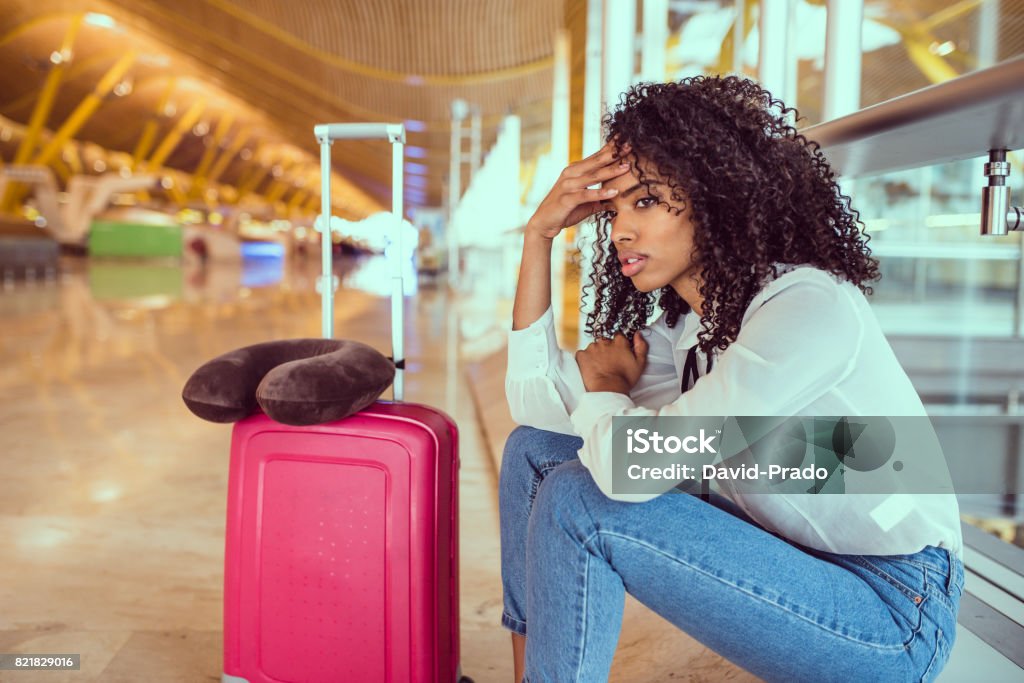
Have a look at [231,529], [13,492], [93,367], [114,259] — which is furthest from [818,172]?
[114,259]

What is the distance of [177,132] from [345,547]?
158 feet

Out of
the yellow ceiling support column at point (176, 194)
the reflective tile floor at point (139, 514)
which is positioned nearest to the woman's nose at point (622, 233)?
the reflective tile floor at point (139, 514)

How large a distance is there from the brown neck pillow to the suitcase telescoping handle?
0.33 feet

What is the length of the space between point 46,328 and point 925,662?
7820mm

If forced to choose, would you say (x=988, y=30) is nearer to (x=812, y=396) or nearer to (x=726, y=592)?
(x=812, y=396)

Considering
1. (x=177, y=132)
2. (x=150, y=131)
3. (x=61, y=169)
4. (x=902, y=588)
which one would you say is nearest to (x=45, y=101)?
(x=61, y=169)

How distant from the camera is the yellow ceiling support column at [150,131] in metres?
40.3

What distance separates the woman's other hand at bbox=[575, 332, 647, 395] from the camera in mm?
1346

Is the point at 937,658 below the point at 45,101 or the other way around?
below

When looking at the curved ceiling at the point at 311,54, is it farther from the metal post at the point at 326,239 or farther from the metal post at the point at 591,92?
the metal post at the point at 326,239

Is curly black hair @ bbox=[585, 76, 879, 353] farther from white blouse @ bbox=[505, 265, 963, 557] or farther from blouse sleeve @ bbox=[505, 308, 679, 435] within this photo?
blouse sleeve @ bbox=[505, 308, 679, 435]

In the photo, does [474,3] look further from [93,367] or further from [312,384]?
[312,384]

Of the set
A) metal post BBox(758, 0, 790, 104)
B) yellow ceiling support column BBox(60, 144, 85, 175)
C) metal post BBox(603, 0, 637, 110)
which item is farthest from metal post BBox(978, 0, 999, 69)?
yellow ceiling support column BBox(60, 144, 85, 175)

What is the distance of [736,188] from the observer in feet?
3.84
